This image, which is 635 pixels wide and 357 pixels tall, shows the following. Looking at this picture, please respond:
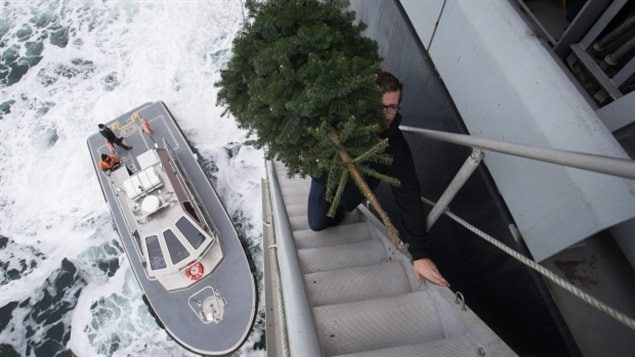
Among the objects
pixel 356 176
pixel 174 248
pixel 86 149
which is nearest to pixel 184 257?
pixel 174 248

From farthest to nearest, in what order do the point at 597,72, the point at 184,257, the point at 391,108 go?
the point at 184,257, the point at 597,72, the point at 391,108

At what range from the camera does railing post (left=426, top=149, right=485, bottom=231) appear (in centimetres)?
187

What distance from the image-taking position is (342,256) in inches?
119

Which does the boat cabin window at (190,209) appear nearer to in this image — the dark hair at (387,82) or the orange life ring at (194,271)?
the orange life ring at (194,271)

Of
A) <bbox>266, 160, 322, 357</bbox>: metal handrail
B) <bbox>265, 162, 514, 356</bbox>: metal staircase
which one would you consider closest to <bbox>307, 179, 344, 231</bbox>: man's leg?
<bbox>265, 162, 514, 356</bbox>: metal staircase

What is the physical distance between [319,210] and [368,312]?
4.54 ft

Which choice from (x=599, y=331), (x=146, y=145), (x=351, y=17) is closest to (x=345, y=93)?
(x=351, y=17)

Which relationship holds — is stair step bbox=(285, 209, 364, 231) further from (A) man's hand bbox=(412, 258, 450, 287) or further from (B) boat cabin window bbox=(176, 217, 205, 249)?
(B) boat cabin window bbox=(176, 217, 205, 249)

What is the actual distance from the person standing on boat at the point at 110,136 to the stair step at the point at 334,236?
6081mm

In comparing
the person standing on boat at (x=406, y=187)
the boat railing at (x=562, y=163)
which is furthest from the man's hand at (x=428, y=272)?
the boat railing at (x=562, y=163)

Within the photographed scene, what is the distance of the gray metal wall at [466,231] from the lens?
2.73m

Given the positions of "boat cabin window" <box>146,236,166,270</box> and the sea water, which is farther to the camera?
the sea water

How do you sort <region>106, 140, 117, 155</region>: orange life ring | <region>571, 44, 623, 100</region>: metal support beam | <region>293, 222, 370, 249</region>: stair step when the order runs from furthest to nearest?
<region>106, 140, 117, 155</region>: orange life ring → <region>293, 222, 370, 249</region>: stair step → <region>571, 44, 623, 100</region>: metal support beam

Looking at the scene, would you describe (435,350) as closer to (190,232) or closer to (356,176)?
(356,176)
